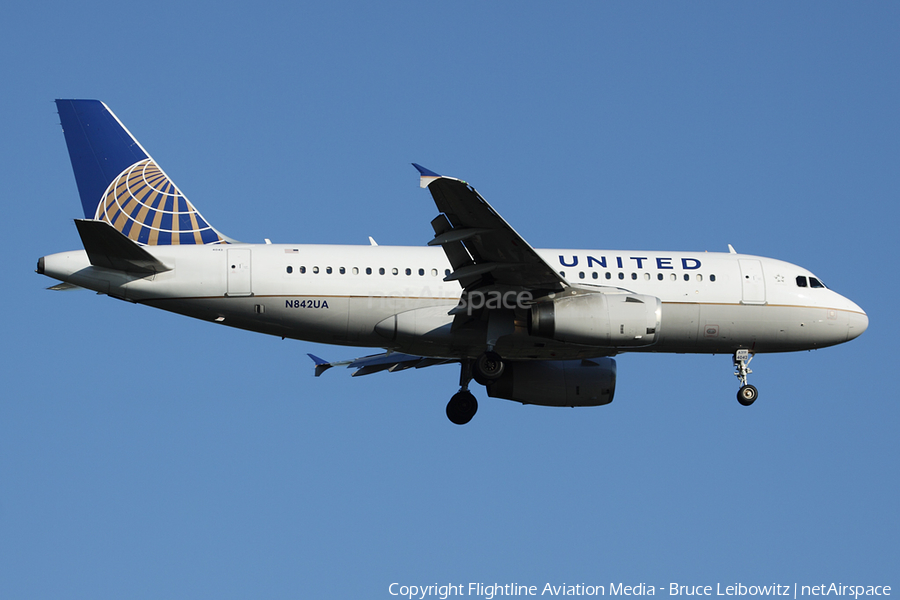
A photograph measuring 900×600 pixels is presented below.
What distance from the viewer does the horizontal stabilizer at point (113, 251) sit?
21.1 meters

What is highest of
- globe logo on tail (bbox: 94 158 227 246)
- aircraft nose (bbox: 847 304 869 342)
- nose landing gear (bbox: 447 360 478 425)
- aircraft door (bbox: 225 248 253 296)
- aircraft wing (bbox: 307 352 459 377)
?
globe logo on tail (bbox: 94 158 227 246)

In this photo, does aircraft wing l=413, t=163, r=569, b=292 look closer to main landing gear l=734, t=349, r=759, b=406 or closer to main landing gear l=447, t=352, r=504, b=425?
main landing gear l=447, t=352, r=504, b=425

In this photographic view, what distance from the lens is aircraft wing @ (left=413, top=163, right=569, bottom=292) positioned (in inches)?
764

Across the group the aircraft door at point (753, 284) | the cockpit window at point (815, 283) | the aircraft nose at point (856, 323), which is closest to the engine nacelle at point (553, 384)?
the aircraft door at point (753, 284)

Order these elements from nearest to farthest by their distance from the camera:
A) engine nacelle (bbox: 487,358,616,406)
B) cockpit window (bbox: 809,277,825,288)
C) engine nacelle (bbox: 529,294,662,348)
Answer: engine nacelle (bbox: 529,294,662,348), cockpit window (bbox: 809,277,825,288), engine nacelle (bbox: 487,358,616,406)

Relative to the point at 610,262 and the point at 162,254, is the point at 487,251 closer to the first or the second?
the point at 610,262

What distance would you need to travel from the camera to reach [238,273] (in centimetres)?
2291

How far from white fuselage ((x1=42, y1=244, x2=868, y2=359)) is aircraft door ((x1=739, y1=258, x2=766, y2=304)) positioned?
0.03m

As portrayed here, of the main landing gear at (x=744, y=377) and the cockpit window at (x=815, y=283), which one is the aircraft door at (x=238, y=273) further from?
the cockpit window at (x=815, y=283)

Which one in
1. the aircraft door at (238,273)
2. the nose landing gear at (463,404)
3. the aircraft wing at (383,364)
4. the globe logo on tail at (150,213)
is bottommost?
the nose landing gear at (463,404)

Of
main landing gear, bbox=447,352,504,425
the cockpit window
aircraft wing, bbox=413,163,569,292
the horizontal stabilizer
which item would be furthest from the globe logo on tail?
the cockpit window

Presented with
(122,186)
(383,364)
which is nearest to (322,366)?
(383,364)

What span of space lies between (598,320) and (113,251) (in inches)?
423

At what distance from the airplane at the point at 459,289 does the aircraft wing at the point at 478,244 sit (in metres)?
0.04
